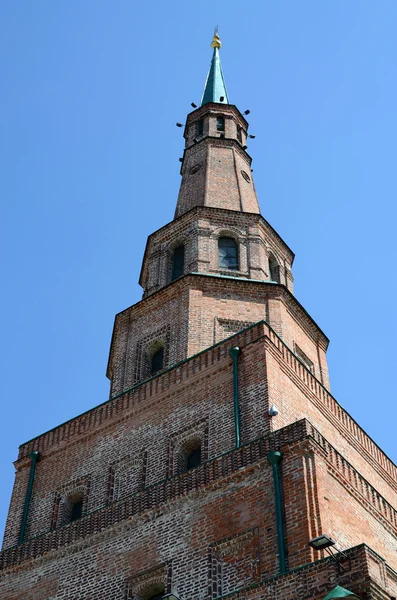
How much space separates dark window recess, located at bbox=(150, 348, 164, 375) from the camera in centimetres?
2456

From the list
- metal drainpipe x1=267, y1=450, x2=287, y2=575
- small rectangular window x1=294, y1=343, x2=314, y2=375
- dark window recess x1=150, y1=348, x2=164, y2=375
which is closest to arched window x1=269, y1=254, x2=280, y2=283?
small rectangular window x1=294, y1=343, x2=314, y2=375

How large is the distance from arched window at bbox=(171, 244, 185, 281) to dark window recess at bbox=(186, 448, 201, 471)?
7816 mm

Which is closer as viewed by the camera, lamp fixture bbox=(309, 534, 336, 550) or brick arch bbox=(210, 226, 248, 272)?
lamp fixture bbox=(309, 534, 336, 550)

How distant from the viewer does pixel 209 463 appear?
1895 cm

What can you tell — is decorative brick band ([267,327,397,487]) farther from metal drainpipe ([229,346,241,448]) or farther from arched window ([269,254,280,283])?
arched window ([269,254,280,283])

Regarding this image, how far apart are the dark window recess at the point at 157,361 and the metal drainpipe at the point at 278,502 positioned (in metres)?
7.05

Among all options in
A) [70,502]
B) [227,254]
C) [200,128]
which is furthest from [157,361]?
[200,128]

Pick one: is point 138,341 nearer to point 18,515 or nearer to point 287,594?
point 18,515

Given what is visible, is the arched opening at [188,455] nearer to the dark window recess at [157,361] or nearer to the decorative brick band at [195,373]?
the decorative brick band at [195,373]

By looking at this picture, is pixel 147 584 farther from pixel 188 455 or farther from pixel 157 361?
pixel 157 361

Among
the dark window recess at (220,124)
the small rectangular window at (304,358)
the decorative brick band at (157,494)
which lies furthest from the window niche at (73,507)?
the dark window recess at (220,124)

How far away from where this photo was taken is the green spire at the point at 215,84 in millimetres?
36125

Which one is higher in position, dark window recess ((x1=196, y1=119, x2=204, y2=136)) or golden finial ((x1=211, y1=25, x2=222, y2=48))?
golden finial ((x1=211, y1=25, x2=222, y2=48))

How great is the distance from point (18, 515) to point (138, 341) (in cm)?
571
